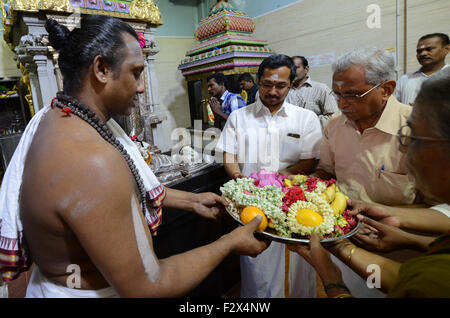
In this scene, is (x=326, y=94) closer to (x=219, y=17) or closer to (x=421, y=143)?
(x=219, y=17)

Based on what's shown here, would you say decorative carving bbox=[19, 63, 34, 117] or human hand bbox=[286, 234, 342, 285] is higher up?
decorative carving bbox=[19, 63, 34, 117]

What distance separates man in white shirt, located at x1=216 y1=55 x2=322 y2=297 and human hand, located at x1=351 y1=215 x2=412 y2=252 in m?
0.74

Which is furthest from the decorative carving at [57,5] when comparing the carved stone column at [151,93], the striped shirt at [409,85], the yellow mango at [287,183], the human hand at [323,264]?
the striped shirt at [409,85]

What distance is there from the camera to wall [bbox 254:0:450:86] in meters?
3.72

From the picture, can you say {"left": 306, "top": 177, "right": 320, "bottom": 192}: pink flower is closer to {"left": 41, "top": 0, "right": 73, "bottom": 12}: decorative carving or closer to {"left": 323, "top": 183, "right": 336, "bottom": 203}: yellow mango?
{"left": 323, "top": 183, "right": 336, "bottom": 203}: yellow mango

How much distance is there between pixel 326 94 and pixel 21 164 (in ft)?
12.1

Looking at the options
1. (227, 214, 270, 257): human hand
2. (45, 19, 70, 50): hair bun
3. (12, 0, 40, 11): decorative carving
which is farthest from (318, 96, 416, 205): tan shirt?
(12, 0, 40, 11): decorative carving

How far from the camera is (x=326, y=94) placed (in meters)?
3.71

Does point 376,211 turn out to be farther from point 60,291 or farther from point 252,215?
point 60,291

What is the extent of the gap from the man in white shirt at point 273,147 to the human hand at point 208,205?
497 mm

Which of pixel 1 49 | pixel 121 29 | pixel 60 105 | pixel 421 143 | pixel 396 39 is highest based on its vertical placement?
pixel 1 49

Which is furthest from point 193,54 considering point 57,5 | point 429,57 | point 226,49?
point 429,57

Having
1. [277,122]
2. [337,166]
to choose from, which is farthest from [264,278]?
[277,122]

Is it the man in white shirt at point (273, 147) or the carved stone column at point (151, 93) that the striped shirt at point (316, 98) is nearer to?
the man in white shirt at point (273, 147)
